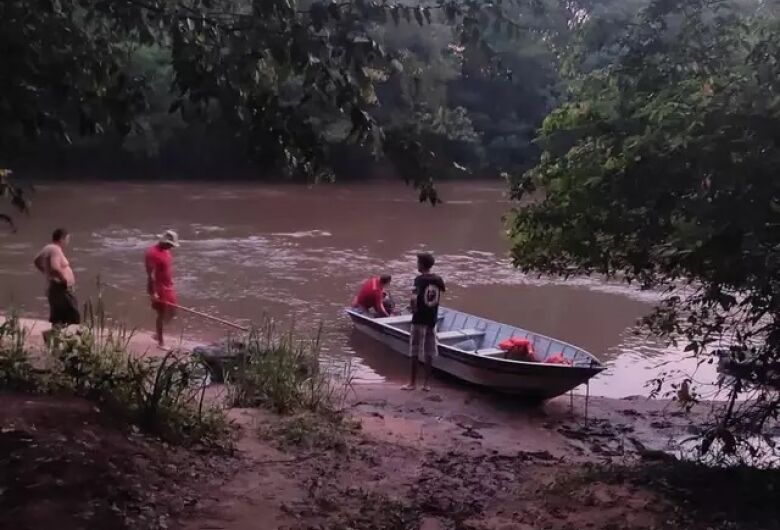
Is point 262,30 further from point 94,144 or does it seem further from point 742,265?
point 94,144

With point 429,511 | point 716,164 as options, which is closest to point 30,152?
point 429,511

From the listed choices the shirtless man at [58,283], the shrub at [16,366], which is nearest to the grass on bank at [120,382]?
the shrub at [16,366]

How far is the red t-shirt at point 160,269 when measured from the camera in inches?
460

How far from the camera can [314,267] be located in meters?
21.0

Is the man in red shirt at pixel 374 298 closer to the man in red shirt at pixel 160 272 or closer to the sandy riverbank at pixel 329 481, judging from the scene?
the man in red shirt at pixel 160 272

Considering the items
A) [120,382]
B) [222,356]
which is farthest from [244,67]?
[222,356]

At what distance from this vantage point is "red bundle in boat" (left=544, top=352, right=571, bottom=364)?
10.6 meters

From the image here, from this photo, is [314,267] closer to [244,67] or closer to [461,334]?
[461,334]

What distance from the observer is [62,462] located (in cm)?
480

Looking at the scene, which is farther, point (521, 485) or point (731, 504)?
point (521, 485)

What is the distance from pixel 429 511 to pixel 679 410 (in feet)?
21.5

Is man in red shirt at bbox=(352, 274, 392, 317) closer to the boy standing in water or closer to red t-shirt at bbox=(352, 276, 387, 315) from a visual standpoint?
red t-shirt at bbox=(352, 276, 387, 315)

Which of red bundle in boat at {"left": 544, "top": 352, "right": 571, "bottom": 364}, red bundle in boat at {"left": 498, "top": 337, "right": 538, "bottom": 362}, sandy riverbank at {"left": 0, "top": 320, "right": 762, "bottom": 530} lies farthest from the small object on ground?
red bundle in boat at {"left": 544, "top": 352, "right": 571, "bottom": 364}

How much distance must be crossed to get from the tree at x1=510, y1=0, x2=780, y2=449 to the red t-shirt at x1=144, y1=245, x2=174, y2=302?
6.39 metres
